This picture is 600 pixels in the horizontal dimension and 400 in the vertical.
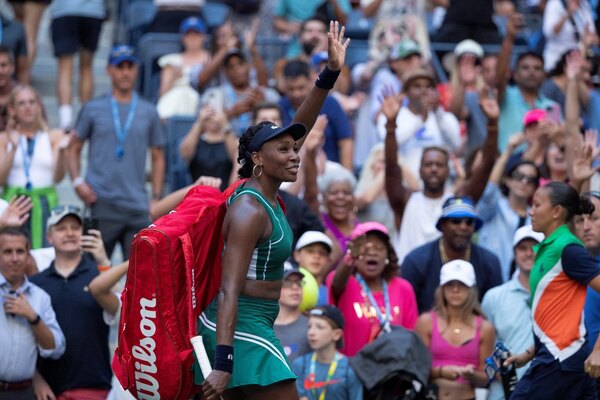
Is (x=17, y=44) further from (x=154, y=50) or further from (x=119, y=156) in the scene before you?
(x=119, y=156)

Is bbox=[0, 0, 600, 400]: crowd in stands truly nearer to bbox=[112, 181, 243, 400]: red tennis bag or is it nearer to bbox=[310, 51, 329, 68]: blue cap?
bbox=[310, 51, 329, 68]: blue cap

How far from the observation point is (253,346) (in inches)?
269

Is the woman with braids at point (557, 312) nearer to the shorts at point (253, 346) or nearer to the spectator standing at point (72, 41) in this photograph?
the shorts at point (253, 346)

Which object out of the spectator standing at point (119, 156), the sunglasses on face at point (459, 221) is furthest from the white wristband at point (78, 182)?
the sunglasses on face at point (459, 221)

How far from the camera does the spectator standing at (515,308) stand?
31.1 ft


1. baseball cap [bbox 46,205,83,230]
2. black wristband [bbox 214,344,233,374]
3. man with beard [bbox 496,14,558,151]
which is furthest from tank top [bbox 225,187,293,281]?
man with beard [bbox 496,14,558,151]

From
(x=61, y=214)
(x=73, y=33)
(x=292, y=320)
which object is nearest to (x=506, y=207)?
(x=292, y=320)

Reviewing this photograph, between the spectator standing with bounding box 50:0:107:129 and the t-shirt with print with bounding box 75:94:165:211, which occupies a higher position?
the spectator standing with bounding box 50:0:107:129

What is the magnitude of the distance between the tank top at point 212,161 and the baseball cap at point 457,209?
2133mm

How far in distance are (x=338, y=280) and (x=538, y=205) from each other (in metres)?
1.91

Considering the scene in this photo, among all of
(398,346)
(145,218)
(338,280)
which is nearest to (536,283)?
(398,346)

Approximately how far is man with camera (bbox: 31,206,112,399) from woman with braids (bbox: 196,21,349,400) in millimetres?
2616

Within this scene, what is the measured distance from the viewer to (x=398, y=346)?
901 cm

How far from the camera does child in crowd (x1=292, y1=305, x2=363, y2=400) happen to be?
29.5 feet
